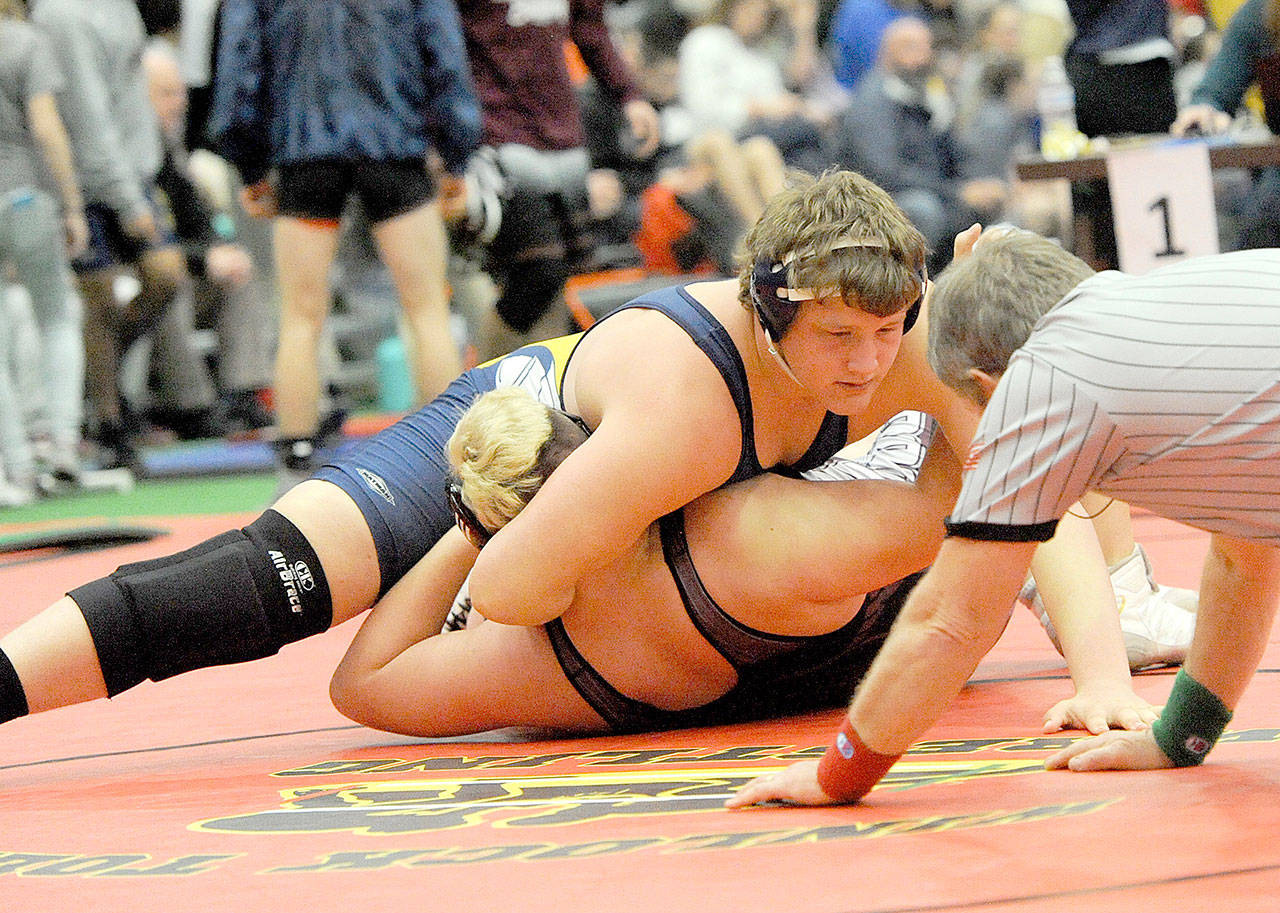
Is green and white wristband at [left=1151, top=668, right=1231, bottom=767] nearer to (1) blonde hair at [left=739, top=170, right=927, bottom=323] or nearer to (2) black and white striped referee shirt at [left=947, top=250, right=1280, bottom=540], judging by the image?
(2) black and white striped referee shirt at [left=947, top=250, right=1280, bottom=540]

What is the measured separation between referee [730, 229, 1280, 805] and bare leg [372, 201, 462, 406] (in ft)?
9.97

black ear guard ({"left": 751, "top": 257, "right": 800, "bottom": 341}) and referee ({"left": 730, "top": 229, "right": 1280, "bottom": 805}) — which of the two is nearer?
referee ({"left": 730, "top": 229, "right": 1280, "bottom": 805})

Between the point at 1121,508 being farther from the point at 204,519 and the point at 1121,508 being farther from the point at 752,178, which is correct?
the point at 752,178

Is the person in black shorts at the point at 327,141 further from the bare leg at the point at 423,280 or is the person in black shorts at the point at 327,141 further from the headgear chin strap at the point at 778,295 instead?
the headgear chin strap at the point at 778,295

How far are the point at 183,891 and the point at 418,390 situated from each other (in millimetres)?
3206

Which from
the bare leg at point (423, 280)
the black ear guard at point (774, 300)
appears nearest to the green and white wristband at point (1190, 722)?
the black ear guard at point (774, 300)

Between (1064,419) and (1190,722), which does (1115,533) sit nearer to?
(1190,722)

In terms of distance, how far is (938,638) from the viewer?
5.78ft

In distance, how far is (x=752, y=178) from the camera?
311 inches

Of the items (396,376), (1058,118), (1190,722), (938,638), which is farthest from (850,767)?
(396,376)

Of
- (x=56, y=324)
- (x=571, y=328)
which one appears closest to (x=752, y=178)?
(x=571, y=328)

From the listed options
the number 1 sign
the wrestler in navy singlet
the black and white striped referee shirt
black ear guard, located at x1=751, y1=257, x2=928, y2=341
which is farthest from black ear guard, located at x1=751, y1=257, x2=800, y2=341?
the number 1 sign

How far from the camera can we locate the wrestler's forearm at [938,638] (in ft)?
5.68

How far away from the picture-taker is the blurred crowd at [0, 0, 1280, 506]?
4.69 meters
